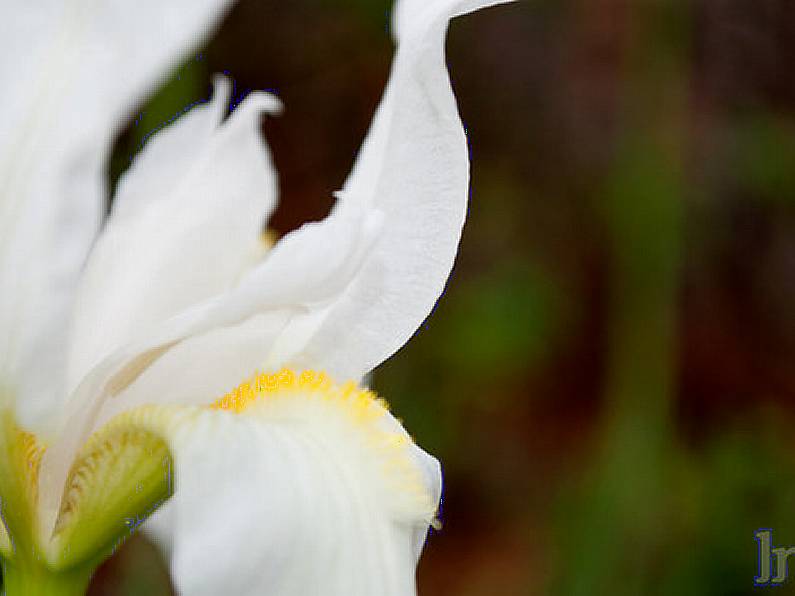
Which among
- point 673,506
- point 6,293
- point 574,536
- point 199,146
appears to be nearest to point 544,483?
point 673,506

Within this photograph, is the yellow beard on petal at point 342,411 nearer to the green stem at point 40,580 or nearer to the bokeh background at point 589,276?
the green stem at point 40,580

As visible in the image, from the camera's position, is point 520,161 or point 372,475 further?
point 520,161

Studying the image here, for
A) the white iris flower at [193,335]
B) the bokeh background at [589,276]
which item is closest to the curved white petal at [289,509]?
the white iris flower at [193,335]

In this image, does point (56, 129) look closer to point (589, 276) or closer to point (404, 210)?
point (404, 210)

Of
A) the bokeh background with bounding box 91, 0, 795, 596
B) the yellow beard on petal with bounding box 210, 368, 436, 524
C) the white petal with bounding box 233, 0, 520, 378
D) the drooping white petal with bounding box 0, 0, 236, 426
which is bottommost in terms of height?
the bokeh background with bounding box 91, 0, 795, 596

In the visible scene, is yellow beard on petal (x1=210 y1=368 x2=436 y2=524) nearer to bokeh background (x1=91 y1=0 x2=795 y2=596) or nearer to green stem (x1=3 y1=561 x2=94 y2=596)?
green stem (x1=3 y1=561 x2=94 y2=596)

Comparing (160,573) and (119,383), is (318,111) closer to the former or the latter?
(160,573)

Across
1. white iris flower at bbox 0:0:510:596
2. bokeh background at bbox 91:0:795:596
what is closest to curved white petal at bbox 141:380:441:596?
white iris flower at bbox 0:0:510:596
